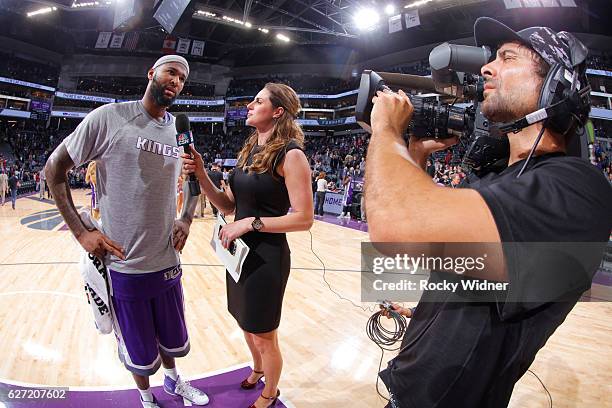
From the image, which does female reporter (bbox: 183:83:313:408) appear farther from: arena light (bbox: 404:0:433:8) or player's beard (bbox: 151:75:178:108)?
arena light (bbox: 404:0:433:8)

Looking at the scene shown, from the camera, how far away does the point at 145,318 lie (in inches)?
67.1

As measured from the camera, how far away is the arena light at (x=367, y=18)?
13250mm

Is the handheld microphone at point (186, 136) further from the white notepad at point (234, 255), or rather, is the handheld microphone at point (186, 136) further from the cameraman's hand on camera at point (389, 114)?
the cameraman's hand on camera at point (389, 114)

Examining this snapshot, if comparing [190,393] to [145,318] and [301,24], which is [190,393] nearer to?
[145,318]

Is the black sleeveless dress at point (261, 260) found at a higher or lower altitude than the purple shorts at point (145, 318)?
higher

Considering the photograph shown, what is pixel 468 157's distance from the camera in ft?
2.99

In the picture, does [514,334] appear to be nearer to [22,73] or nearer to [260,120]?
[260,120]

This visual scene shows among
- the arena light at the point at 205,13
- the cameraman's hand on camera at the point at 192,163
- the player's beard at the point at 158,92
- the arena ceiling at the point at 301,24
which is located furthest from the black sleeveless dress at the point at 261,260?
the arena light at the point at 205,13

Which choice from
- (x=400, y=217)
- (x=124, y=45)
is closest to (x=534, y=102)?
(x=400, y=217)

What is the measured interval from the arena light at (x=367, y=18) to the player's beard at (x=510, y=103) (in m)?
14.5

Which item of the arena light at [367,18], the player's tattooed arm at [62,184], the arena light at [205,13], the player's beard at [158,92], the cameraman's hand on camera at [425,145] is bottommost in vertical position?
the player's tattooed arm at [62,184]

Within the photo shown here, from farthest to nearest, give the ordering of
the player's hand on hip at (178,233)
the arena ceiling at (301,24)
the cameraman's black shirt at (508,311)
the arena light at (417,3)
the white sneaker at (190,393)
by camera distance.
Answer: the arena ceiling at (301,24)
the arena light at (417,3)
the white sneaker at (190,393)
the player's hand on hip at (178,233)
the cameraman's black shirt at (508,311)

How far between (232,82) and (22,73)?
16.4 meters

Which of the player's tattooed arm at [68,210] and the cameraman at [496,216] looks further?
the player's tattooed arm at [68,210]
